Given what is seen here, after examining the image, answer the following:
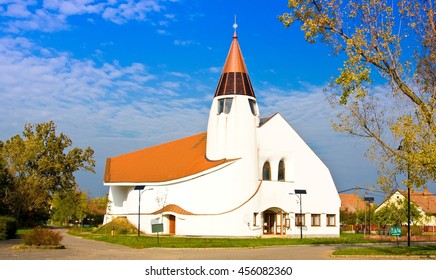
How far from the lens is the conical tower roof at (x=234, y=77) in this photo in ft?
147

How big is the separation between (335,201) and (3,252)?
33.3m

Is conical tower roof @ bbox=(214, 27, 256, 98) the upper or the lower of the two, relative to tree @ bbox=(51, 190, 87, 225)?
upper

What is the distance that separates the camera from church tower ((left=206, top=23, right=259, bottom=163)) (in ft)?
143

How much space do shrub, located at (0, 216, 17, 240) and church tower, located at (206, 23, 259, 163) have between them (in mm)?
17891

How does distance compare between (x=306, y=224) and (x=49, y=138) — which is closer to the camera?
(x=306, y=224)

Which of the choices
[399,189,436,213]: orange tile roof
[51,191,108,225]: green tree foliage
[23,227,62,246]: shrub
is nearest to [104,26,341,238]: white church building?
[51,191,108,225]: green tree foliage

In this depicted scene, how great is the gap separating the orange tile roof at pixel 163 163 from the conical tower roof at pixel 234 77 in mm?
5956

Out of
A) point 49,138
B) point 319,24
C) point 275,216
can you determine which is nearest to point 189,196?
point 275,216

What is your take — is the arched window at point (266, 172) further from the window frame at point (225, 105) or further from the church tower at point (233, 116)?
the window frame at point (225, 105)

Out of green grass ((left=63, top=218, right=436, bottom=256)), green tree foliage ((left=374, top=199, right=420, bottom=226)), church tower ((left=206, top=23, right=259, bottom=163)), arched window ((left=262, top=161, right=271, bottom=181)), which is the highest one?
church tower ((left=206, top=23, right=259, bottom=163))

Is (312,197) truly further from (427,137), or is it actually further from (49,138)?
(49,138)

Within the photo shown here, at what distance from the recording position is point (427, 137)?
19.8 m

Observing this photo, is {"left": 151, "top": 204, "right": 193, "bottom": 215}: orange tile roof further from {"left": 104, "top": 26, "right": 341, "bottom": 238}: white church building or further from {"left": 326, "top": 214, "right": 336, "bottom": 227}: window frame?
{"left": 326, "top": 214, "right": 336, "bottom": 227}: window frame

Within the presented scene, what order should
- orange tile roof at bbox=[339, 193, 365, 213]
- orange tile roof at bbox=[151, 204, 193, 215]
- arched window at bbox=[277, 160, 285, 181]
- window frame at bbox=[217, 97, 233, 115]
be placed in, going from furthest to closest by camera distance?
orange tile roof at bbox=[339, 193, 365, 213]
arched window at bbox=[277, 160, 285, 181]
window frame at bbox=[217, 97, 233, 115]
orange tile roof at bbox=[151, 204, 193, 215]
